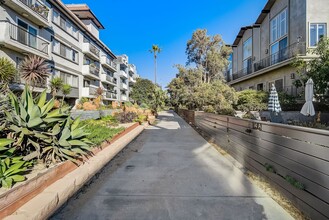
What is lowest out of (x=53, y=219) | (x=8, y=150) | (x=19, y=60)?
(x=53, y=219)

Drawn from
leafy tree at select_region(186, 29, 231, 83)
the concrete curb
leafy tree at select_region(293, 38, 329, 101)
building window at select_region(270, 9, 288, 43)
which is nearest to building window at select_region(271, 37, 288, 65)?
building window at select_region(270, 9, 288, 43)

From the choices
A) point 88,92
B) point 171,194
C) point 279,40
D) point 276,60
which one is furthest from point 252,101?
point 88,92

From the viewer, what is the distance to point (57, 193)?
11.4 feet

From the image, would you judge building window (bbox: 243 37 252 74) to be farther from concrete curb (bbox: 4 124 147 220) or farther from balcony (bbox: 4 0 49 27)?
concrete curb (bbox: 4 124 147 220)

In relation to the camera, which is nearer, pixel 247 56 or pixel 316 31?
pixel 316 31

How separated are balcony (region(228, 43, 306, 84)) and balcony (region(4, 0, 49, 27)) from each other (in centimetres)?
2122

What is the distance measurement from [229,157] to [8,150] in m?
5.85

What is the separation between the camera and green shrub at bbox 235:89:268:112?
20141 millimetres

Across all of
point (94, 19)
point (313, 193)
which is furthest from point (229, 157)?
point (94, 19)

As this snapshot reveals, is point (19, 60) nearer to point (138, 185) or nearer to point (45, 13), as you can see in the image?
point (45, 13)

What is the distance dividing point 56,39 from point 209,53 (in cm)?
1569

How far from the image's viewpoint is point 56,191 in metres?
3.53

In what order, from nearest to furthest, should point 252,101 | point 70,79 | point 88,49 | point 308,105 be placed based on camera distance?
point 308,105 → point 252,101 → point 70,79 → point 88,49

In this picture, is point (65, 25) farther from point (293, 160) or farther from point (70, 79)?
point (293, 160)
